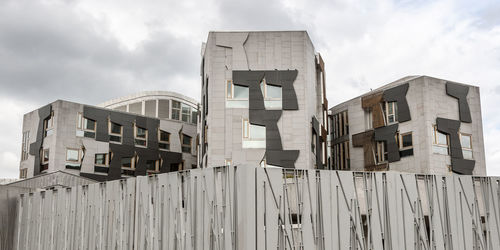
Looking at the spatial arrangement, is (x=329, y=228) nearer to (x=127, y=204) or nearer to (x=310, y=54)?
(x=127, y=204)

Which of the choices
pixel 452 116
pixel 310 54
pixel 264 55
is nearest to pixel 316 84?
pixel 310 54

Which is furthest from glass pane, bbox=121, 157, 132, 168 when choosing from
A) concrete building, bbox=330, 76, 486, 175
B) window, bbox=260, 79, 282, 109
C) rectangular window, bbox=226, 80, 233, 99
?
concrete building, bbox=330, 76, 486, 175

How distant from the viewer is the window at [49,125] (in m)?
51.2

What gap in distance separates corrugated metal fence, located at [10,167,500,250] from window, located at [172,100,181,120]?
3841 cm

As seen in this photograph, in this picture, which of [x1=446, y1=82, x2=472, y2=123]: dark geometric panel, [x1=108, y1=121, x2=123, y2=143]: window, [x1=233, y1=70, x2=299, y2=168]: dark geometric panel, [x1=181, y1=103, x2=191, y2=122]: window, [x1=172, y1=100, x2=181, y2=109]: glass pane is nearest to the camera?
[x1=233, y1=70, x2=299, y2=168]: dark geometric panel

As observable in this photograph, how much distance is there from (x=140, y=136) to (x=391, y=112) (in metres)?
24.6

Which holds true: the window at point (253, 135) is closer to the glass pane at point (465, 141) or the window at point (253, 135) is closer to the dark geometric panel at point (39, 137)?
the glass pane at point (465, 141)

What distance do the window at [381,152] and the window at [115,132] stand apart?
24215mm

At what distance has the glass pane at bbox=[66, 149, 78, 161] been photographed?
50.4 m

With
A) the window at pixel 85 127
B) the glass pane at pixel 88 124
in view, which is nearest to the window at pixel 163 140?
the window at pixel 85 127

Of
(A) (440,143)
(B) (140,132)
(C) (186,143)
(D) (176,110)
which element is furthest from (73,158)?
(A) (440,143)

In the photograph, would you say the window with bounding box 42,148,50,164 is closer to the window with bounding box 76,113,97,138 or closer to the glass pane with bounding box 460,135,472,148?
the window with bounding box 76,113,97,138

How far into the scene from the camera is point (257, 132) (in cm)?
3956

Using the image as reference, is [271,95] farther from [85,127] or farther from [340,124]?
[85,127]
